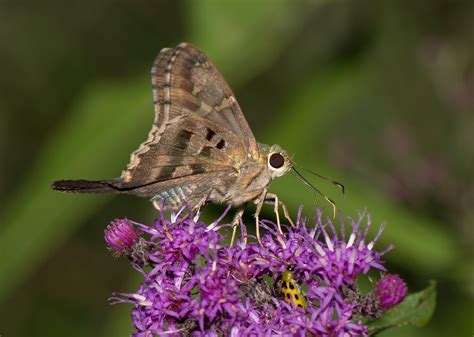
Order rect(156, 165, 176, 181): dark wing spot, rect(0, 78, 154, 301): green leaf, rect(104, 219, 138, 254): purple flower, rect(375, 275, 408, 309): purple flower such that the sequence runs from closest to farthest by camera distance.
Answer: rect(375, 275, 408, 309): purple flower
rect(104, 219, 138, 254): purple flower
rect(156, 165, 176, 181): dark wing spot
rect(0, 78, 154, 301): green leaf

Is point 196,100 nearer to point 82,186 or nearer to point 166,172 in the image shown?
point 166,172

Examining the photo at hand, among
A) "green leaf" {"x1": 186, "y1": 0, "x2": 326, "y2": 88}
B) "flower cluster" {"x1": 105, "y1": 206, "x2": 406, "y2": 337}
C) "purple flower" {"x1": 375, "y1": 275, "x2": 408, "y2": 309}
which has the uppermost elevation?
"green leaf" {"x1": 186, "y1": 0, "x2": 326, "y2": 88}

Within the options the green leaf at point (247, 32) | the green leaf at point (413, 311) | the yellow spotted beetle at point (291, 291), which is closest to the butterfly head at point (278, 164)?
the yellow spotted beetle at point (291, 291)

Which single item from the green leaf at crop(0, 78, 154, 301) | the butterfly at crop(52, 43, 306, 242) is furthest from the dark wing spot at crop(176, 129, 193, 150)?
the green leaf at crop(0, 78, 154, 301)

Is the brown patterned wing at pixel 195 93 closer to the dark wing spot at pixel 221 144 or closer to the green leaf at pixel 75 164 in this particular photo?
the dark wing spot at pixel 221 144

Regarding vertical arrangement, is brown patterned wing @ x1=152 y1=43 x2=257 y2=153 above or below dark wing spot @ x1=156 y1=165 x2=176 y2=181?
above

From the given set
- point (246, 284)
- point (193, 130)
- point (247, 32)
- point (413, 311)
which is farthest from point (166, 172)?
point (247, 32)

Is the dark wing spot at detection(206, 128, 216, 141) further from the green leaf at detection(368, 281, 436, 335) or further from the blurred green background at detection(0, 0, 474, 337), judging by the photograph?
the green leaf at detection(368, 281, 436, 335)

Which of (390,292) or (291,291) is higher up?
(390,292)
